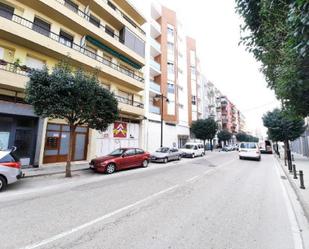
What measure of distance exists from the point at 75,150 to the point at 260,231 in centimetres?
1389

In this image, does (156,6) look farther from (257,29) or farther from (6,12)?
(257,29)

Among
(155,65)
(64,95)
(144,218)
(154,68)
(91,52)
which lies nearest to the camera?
(144,218)

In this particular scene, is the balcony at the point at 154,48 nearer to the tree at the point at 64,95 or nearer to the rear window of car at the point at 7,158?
the tree at the point at 64,95

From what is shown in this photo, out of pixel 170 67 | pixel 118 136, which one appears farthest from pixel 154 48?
pixel 118 136

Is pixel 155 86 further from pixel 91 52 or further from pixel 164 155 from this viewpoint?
pixel 164 155

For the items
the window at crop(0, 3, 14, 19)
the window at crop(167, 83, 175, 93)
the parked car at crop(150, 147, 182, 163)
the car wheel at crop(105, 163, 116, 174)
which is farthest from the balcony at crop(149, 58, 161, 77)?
the car wheel at crop(105, 163, 116, 174)

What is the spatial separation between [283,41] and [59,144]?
1440cm

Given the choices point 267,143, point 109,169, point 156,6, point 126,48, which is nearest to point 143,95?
point 126,48

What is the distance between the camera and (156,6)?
2623 centimetres

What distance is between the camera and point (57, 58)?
12.9 m

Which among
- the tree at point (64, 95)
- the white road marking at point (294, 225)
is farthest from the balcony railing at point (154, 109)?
the white road marking at point (294, 225)

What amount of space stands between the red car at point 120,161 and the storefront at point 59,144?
3.97 m

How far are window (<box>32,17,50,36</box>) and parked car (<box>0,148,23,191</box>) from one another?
9415 mm

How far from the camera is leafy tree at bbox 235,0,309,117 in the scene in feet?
8.84
